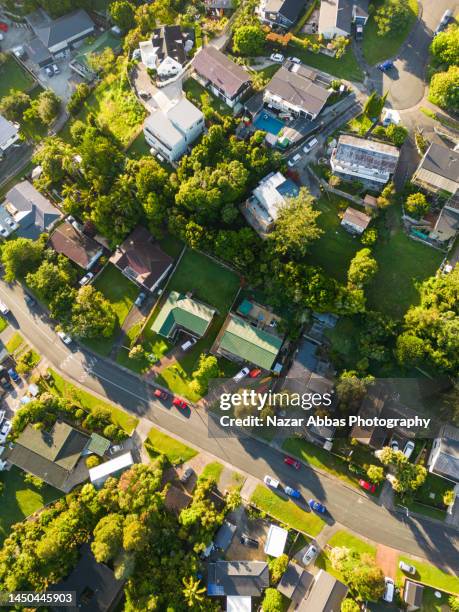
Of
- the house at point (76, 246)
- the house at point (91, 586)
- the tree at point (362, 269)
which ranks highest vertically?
the tree at point (362, 269)

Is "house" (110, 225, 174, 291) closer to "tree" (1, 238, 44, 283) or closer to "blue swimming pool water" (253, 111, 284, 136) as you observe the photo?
"tree" (1, 238, 44, 283)

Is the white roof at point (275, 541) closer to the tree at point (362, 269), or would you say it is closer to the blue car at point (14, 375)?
the tree at point (362, 269)

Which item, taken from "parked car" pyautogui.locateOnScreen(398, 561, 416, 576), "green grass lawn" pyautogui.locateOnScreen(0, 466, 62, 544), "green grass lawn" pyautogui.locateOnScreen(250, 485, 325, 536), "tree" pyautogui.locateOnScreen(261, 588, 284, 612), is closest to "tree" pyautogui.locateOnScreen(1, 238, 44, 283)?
"green grass lawn" pyautogui.locateOnScreen(0, 466, 62, 544)

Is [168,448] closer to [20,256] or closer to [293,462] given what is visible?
[293,462]

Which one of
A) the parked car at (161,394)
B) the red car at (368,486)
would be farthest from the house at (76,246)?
the red car at (368,486)

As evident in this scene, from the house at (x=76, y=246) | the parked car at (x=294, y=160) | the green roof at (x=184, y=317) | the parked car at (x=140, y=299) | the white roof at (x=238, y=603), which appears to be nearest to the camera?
the white roof at (x=238, y=603)

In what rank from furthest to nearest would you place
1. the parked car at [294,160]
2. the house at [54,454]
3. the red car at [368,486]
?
the parked car at [294,160] < the house at [54,454] < the red car at [368,486]

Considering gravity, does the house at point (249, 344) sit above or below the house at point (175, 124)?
below
